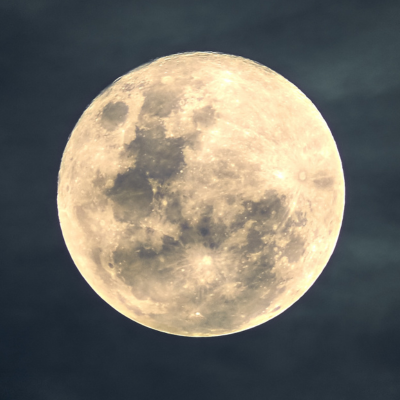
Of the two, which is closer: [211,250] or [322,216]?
[211,250]

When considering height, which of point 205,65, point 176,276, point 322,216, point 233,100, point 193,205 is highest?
point 205,65

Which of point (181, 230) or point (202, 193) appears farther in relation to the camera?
point (181, 230)

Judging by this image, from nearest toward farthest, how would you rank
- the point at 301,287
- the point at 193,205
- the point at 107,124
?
1. the point at 193,205
2. the point at 107,124
3. the point at 301,287

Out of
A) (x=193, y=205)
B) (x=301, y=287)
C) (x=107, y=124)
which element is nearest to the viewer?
(x=193, y=205)

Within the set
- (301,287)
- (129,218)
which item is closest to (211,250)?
(129,218)

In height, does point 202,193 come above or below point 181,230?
above

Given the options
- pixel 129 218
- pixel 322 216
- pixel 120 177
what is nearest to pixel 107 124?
pixel 120 177

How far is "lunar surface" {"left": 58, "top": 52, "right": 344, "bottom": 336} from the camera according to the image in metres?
9.07

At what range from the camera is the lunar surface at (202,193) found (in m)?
9.07

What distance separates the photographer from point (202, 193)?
8977 mm

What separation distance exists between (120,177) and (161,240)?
5.12 ft

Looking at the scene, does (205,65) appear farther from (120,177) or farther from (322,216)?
(322,216)

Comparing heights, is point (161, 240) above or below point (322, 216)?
below

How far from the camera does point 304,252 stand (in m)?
10.2
